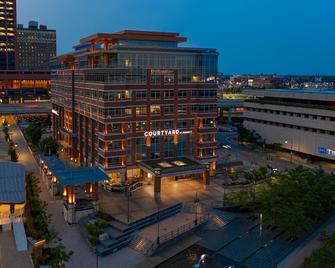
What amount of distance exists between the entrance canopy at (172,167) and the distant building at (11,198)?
2019 cm

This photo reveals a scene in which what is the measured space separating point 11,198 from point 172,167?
26.2 m

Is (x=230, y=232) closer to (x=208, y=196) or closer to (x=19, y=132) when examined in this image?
(x=208, y=196)

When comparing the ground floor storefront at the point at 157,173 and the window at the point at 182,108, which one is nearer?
the ground floor storefront at the point at 157,173

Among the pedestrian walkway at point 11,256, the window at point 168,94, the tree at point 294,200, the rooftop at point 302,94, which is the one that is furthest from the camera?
the rooftop at point 302,94

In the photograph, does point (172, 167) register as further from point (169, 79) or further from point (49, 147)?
point (49, 147)

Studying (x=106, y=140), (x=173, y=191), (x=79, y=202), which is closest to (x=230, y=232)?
(x=173, y=191)

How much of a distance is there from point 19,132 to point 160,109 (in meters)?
78.5

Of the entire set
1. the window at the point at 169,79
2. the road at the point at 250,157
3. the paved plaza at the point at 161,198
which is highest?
the window at the point at 169,79

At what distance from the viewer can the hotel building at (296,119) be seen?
87938 mm

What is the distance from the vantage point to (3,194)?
168 feet

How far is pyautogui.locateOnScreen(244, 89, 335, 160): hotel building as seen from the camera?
87.9 meters

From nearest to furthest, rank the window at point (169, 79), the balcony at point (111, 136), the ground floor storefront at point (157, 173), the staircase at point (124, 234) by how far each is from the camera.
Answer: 1. the staircase at point (124, 234)
2. the ground floor storefront at point (157, 173)
3. the balcony at point (111, 136)
4. the window at point (169, 79)

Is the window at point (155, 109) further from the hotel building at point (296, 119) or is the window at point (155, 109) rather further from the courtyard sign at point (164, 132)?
the hotel building at point (296, 119)

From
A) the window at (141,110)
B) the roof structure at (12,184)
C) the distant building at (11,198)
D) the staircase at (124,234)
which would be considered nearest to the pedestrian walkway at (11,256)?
the distant building at (11,198)
